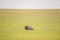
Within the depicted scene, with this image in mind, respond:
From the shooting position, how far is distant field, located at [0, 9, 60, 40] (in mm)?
1019

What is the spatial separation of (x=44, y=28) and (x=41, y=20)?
0.15 m

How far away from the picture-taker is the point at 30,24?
46.8 inches

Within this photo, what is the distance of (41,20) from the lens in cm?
125

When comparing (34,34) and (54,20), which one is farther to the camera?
(54,20)

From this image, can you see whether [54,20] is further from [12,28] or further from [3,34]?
[3,34]

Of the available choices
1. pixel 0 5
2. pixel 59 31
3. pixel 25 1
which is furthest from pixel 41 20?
pixel 0 5

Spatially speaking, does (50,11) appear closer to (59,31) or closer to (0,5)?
(59,31)

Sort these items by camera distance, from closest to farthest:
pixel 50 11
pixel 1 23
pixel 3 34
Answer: pixel 3 34 < pixel 1 23 < pixel 50 11

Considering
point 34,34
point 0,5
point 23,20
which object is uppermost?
point 0,5

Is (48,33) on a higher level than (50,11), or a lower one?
lower

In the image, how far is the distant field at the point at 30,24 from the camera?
40.1 inches

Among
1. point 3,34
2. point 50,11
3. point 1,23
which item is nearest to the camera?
point 3,34

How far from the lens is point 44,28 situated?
1.12 m

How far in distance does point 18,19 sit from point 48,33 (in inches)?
16.0
